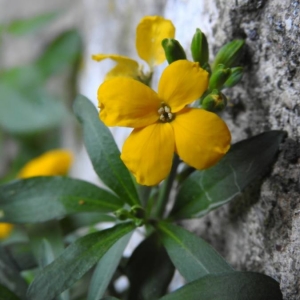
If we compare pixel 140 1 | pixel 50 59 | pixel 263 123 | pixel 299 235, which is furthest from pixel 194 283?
pixel 50 59

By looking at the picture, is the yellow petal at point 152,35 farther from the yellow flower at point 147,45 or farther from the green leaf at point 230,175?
the green leaf at point 230,175

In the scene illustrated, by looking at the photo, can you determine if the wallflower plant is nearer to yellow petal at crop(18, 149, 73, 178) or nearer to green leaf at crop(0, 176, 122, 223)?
green leaf at crop(0, 176, 122, 223)

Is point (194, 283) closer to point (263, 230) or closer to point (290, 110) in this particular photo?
point (263, 230)

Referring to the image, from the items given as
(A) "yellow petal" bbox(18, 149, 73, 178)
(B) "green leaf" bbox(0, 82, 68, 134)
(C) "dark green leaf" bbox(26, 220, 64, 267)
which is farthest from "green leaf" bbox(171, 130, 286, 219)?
(B) "green leaf" bbox(0, 82, 68, 134)

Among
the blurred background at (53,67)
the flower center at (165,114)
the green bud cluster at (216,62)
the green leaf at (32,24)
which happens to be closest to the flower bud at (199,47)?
the green bud cluster at (216,62)

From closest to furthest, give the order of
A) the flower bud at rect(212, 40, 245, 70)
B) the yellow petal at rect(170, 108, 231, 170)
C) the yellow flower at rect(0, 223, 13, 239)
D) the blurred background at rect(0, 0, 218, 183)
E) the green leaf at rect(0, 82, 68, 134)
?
the yellow petal at rect(170, 108, 231, 170) → the flower bud at rect(212, 40, 245, 70) → the yellow flower at rect(0, 223, 13, 239) → the blurred background at rect(0, 0, 218, 183) → the green leaf at rect(0, 82, 68, 134)

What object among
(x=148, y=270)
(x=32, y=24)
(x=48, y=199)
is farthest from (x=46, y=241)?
(x=32, y=24)
